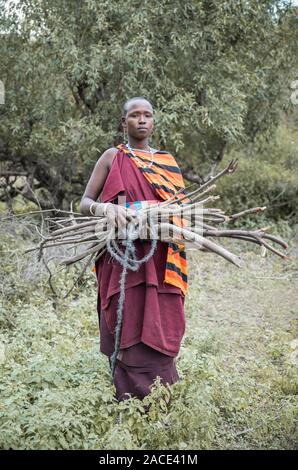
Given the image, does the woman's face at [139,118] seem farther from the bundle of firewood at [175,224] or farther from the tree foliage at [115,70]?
the tree foliage at [115,70]

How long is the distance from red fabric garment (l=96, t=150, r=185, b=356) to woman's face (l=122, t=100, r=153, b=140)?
0.52 ft

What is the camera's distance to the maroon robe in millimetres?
3062

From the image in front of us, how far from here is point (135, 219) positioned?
287 centimetres

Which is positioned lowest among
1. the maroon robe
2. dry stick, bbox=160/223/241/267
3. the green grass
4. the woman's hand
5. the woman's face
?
the green grass

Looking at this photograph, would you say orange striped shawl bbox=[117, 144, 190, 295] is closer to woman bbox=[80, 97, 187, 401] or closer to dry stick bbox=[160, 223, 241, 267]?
woman bbox=[80, 97, 187, 401]

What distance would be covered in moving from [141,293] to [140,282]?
7cm

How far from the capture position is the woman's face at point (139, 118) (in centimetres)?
320

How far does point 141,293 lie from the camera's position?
3.11m

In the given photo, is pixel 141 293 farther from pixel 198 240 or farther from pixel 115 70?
pixel 115 70

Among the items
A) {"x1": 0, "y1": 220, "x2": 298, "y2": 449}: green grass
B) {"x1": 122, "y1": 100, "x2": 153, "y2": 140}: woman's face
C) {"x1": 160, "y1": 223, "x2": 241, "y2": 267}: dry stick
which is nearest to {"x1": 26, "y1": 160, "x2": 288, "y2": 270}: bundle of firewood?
{"x1": 160, "y1": 223, "x2": 241, "y2": 267}: dry stick

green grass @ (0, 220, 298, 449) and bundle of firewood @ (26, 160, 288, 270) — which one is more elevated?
bundle of firewood @ (26, 160, 288, 270)

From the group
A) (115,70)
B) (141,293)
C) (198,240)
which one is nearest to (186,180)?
(115,70)

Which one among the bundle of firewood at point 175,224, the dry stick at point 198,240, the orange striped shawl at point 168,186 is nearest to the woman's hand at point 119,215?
the bundle of firewood at point 175,224
